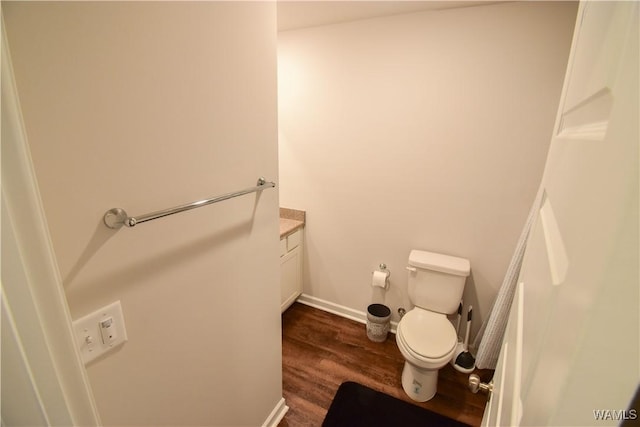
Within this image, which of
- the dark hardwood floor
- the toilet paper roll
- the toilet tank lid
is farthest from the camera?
the toilet paper roll

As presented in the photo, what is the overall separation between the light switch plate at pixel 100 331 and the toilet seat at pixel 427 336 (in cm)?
151

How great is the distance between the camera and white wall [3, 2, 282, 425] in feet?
1.88

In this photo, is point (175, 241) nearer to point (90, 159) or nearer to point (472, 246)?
point (90, 159)

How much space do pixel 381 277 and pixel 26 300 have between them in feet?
6.73

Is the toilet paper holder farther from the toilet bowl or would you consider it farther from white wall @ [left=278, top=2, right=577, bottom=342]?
the toilet bowl

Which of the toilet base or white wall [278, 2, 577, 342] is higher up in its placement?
white wall [278, 2, 577, 342]

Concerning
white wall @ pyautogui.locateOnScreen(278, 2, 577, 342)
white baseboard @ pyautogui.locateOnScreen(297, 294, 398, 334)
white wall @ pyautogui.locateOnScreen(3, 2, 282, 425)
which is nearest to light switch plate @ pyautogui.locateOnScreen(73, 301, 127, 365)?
white wall @ pyautogui.locateOnScreen(3, 2, 282, 425)

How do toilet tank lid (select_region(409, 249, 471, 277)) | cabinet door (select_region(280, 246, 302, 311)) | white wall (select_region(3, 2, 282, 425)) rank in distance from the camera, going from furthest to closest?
cabinet door (select_region(280, 246, 302, 311)) → toilet tank lid (select_region(409, 249, 471, 277)) → white wall (select_region(3, 2, 282, 425))

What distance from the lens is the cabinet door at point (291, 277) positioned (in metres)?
2.32

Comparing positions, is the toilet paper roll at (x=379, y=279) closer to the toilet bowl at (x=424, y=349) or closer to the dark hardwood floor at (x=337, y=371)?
the toilet bowl at (x=424, y=349)

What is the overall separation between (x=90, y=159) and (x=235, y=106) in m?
0.51

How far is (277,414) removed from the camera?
5.35 feet

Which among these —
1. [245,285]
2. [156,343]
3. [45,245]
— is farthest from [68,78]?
[245,285]

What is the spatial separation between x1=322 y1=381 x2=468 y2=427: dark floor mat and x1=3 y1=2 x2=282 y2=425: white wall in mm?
680
